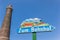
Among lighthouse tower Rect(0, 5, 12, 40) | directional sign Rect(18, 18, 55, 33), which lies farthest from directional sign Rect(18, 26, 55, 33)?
lighthouse tower Rect(0, 5, 12, 40)

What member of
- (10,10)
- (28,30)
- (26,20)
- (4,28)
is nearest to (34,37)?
(28,30)

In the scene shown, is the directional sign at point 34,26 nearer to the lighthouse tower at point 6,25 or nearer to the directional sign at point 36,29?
the directional sign at point 36,29

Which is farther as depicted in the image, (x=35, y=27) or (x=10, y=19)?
(x=10, y=19)

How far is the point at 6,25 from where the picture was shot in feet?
98.5

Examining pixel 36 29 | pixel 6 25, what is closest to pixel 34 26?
pixel 36 29

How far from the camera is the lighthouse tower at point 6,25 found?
28.8 meters

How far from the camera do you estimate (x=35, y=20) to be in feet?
95.1

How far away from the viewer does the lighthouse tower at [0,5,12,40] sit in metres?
28.8

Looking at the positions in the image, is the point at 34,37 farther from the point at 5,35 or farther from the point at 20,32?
the point at 5,35

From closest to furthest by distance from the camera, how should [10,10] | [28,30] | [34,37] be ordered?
1. [34,37]
2. [28,30]
3. [10,10]

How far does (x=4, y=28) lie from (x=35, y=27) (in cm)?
570

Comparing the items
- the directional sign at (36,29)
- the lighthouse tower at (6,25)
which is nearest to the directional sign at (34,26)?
the directional sign at (36,29)

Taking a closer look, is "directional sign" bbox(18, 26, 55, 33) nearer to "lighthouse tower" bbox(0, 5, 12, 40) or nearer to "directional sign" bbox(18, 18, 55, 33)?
"directional sign" bbox(18, 18, 55, 33)

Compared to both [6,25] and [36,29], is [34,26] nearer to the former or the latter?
[36,29]
